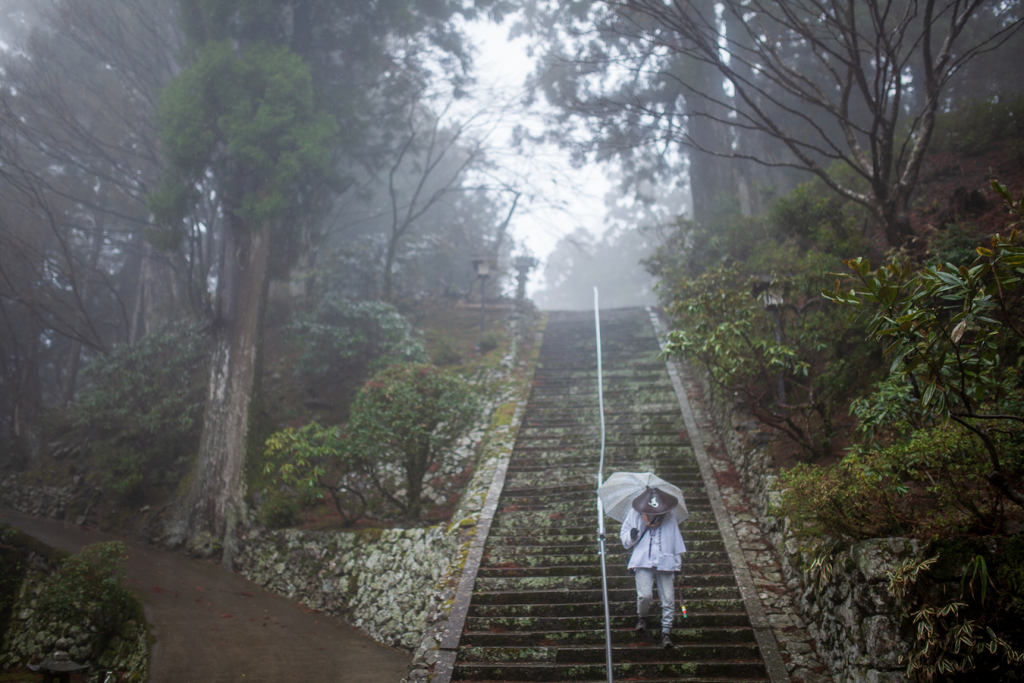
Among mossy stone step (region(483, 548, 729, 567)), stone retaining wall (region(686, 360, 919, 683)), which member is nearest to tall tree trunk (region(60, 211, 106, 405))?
mossy stone step (region(483, 548, 729, 567))

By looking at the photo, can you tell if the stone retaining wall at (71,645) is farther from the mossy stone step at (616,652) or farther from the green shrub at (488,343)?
the green shrub at (488,343)

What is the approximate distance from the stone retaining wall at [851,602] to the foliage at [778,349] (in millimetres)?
1455

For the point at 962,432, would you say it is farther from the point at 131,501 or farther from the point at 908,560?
the point at 131,501

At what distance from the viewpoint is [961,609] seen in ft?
11.5

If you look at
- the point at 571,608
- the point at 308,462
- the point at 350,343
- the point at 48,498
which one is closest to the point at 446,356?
the point at 350,343

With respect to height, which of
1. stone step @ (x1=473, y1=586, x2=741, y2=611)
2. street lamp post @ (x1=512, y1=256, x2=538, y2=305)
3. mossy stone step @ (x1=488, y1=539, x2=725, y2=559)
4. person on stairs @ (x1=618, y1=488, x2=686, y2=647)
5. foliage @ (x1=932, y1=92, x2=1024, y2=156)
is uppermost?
foliage @ (x1=932, y1=92, x2=1024, y2=156)

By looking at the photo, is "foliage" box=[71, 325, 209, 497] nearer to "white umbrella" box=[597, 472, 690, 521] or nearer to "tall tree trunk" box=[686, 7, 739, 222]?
"white umbrella" box=[597, 472, 690, 521]

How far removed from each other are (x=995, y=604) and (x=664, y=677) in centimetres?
246

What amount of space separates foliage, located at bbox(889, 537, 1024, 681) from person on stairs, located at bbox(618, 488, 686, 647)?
1615mm

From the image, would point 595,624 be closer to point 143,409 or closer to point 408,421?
point 408,421

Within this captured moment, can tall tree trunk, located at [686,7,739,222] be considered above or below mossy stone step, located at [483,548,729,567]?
above

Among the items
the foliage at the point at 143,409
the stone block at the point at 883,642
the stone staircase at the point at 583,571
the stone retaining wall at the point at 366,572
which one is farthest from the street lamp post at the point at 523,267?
the stone block at the point at 883,642

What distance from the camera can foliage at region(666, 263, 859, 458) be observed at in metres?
6.77

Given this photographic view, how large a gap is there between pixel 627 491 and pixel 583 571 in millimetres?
1564
